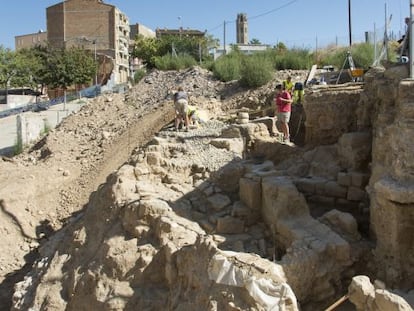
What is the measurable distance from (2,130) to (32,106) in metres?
5.26

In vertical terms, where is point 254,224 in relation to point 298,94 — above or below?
below

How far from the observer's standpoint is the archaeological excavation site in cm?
507

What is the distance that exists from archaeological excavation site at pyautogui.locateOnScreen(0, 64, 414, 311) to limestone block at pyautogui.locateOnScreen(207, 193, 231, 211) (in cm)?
4

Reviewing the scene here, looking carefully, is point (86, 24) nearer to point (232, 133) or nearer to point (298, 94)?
point (298, 94)

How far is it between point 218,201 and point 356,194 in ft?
6.73

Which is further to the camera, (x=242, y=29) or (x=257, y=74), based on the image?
(x=242, y=29)

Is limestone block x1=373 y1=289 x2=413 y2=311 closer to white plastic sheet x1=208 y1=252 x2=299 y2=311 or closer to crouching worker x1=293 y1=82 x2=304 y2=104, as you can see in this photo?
white plastic sheet x1=208 y1=252 x2=299 y2=311

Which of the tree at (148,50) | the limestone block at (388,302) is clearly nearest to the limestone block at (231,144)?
the limestone block at (388,302)

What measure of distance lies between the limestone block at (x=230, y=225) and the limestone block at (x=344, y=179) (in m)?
1.50

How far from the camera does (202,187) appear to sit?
8.05 m

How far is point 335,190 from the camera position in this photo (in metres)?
6.95

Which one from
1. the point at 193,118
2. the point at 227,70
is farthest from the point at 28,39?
the point at 193,118

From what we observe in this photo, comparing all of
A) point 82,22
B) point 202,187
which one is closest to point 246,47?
point 82,22

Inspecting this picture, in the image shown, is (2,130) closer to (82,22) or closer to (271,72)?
(271,72)
